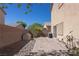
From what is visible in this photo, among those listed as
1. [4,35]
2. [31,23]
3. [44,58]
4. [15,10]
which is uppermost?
[15,10]

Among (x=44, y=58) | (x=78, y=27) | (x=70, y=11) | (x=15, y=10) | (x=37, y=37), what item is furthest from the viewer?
(x=37, y=37)

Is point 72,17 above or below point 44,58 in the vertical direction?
above

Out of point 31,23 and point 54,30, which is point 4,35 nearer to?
point 31,23

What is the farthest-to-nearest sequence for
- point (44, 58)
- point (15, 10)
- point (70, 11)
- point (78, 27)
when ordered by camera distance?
point (70, 11), point (78, 27), point (15, 10), point (44, 58)

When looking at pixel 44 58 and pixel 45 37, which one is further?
pixel 45 37

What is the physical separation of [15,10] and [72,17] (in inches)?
121

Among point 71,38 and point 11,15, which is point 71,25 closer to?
point 71,38

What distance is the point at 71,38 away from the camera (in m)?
9.35

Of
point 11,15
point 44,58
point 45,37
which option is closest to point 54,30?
point 45,37

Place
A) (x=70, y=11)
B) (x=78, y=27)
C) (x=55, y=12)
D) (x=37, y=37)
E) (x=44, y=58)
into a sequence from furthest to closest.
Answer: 1. (x=55, y=12)
2. (x=37, y=37)
3. (x=70, y=11)
4. (x=78, y=27)
5. (x=44, y=58)

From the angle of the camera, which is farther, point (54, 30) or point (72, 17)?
point (54, 30)

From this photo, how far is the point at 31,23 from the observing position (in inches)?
352

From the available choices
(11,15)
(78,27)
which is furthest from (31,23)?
(78,27)

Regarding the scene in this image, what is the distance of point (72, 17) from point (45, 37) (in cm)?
230
